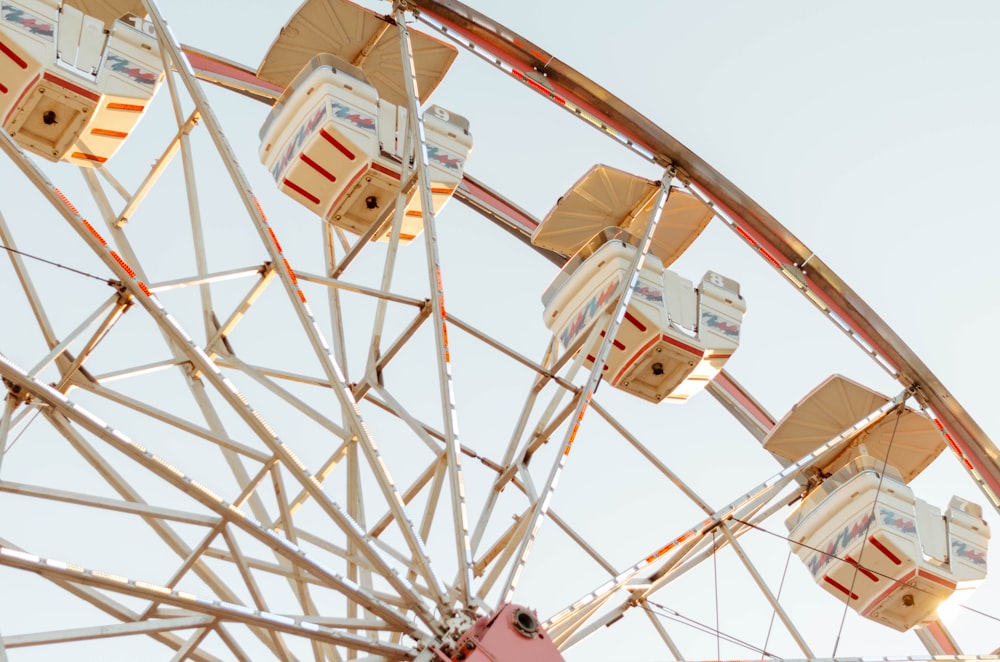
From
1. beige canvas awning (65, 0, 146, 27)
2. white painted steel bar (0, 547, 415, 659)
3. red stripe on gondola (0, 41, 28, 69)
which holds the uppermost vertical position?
beige canvas awning (65, 0, 146, 27)

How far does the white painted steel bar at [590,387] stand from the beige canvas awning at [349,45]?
239cm

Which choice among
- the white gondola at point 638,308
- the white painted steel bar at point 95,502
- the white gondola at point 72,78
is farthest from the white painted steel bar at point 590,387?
the white gondola at point 72,78

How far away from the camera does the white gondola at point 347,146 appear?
41.0 ft

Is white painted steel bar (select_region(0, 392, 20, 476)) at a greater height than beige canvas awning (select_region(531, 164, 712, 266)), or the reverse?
beige canvas awning (select_region(531, 164, 712, 266))

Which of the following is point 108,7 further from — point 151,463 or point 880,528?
point 880,528

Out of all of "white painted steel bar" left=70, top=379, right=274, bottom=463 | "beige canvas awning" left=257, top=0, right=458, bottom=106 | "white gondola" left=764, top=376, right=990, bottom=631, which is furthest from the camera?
"white gondola" left=764, top=376, right=990, bottom=631

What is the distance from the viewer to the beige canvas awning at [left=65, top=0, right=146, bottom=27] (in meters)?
13.2

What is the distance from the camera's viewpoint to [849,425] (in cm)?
1512

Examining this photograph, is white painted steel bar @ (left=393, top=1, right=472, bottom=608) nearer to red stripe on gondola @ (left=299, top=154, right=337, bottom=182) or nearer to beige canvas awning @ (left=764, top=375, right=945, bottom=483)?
red stripe on gondola @ (left=299, top=154, right=337, bottom=182)

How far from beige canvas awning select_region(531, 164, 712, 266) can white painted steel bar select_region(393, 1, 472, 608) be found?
2085 millimetres

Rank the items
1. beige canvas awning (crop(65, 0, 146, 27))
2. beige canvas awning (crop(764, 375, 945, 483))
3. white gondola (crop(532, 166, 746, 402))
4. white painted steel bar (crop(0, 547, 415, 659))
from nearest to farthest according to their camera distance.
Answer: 1. white painted steel bar (crop(0, 547, 415, 659))
2. white gondola (crop(532, 166, 746, 402))
3. beige canvas awning (crop(65, 0, 146, 27))
4. beige canvas awning (crop(764, 375, 945, 483))

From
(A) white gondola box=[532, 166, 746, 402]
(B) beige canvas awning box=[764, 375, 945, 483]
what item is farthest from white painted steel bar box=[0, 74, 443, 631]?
(B) beige canvas awning box=[764, 375, 945, 483]

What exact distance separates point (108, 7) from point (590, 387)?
542 centimetres

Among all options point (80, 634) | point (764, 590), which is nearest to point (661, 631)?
point (764, 590)
